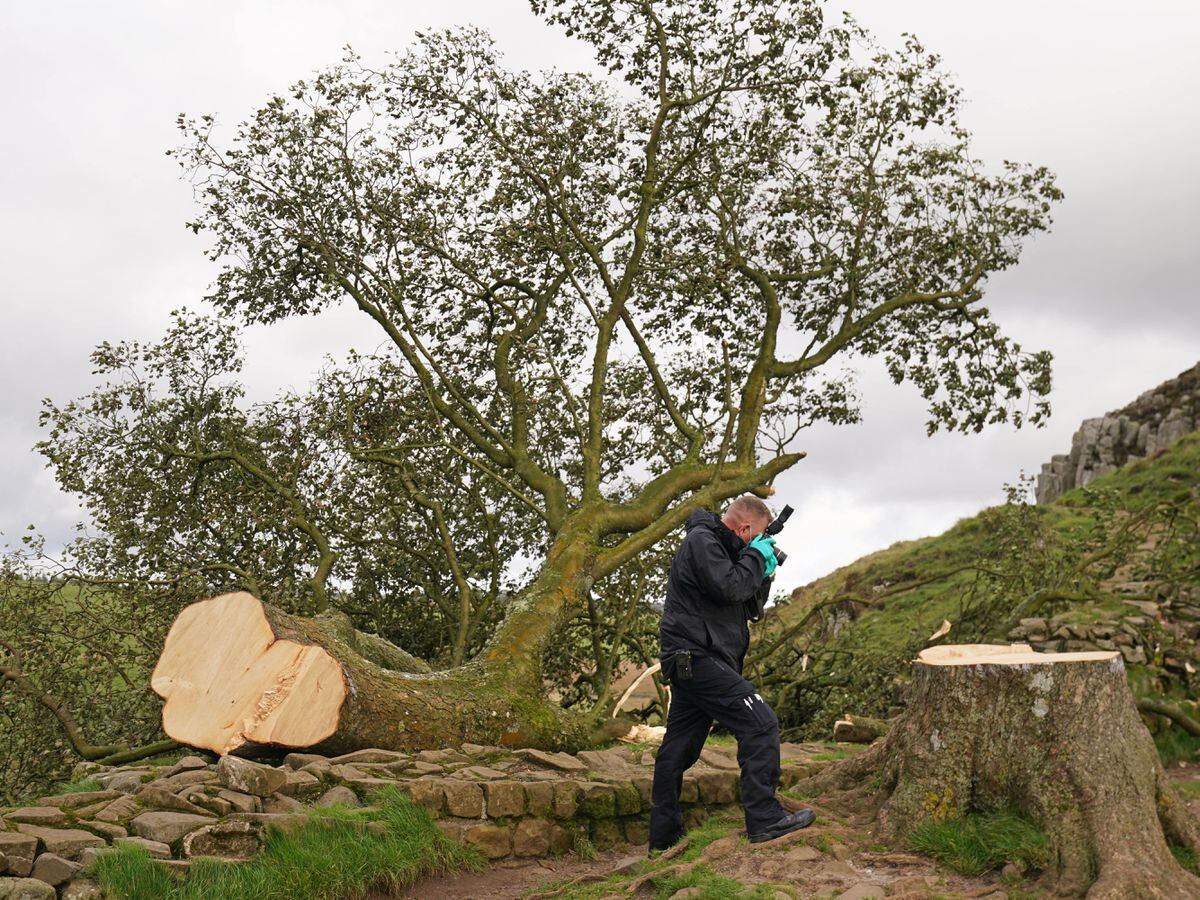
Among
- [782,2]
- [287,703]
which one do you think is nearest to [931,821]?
[287,703]

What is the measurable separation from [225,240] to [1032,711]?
1271 cm

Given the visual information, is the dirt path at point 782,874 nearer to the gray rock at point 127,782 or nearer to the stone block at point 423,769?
the stone block at point 423,769

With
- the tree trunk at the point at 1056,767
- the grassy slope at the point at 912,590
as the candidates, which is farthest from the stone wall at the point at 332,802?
the grassy slope at the point at 912,590

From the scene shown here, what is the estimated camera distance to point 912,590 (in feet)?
92.5

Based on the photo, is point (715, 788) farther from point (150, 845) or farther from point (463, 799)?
point (150, 845)

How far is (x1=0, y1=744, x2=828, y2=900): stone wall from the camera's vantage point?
625 cm

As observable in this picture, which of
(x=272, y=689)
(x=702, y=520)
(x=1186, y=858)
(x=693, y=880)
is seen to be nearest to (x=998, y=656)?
(x=1186, y=858)

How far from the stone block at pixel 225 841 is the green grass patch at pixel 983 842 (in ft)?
13.8

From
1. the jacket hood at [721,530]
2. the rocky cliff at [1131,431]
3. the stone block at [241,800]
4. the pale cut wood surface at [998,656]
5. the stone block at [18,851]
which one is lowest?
the stone block at [18,851]

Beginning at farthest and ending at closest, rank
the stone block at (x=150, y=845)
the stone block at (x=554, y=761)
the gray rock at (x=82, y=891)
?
1. the stone block at (x=554, y=761)
2. the stone block at (x=150, y=845)
3. the gray rock at (x=82, y=891)

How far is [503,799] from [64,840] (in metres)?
3.10

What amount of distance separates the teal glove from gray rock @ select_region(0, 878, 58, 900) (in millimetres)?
4638

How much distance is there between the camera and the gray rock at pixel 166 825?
6535mm

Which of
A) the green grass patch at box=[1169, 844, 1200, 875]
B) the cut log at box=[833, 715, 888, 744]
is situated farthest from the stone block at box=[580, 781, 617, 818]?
the cut log at box=[833, 715, 888, 744]
